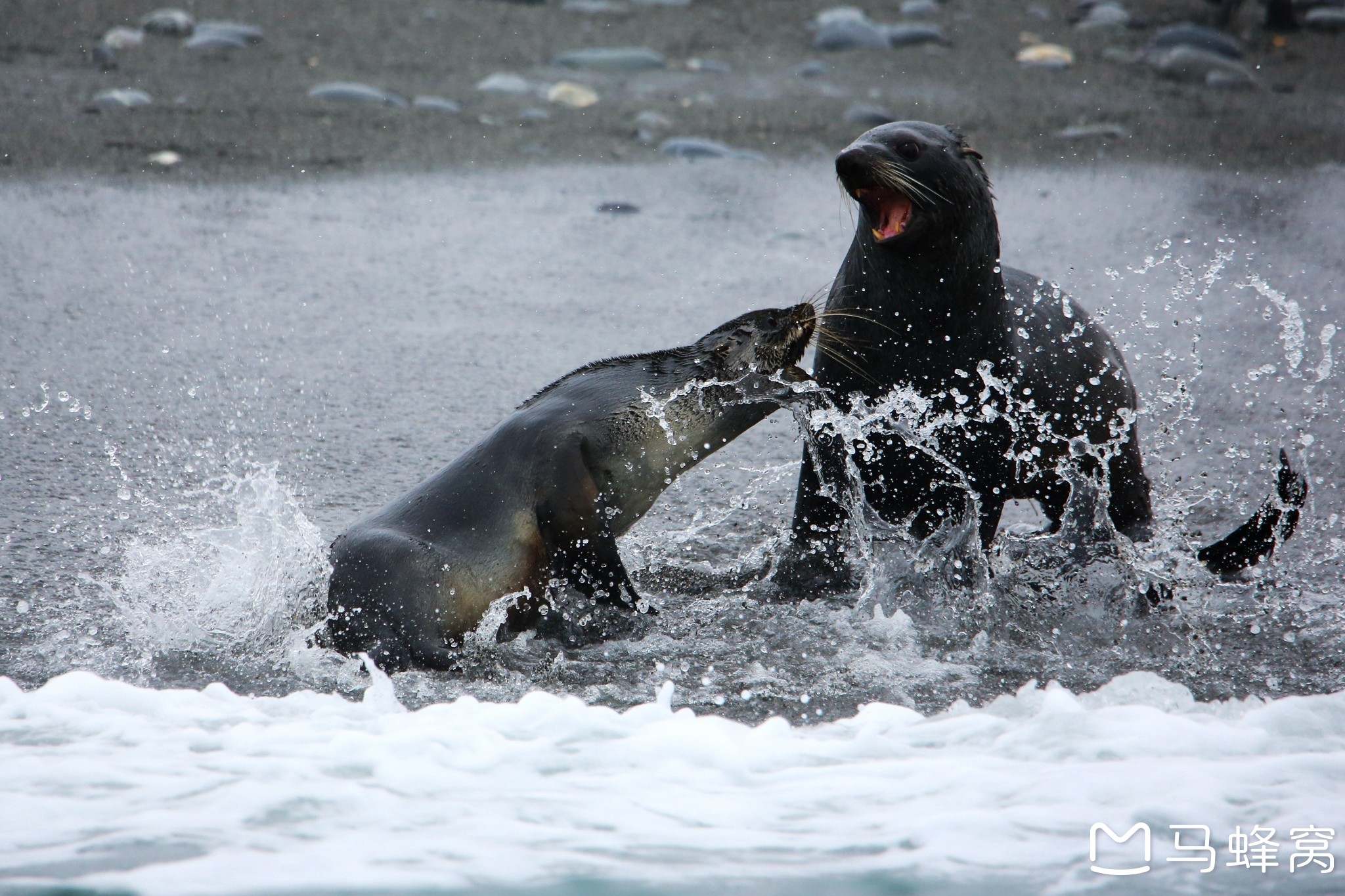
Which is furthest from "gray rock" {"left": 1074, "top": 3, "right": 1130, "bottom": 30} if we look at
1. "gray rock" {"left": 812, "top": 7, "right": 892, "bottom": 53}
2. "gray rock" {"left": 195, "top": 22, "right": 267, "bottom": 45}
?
"gray rock" {"left": 195, "top": 22, "right": 267, "bottom": 45}

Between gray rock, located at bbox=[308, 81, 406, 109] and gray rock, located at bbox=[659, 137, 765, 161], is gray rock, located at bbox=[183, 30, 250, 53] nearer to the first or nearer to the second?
gray rock, located at bbox=[308, 81, 406, 109]

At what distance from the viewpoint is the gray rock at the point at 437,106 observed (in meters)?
10.8

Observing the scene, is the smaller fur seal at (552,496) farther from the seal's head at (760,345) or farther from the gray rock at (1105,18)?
the gray rock at (1105,18)

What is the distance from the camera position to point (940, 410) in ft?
13.8

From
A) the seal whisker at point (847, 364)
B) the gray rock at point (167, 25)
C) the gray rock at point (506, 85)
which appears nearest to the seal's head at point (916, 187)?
the seal whisker at point (847, 364)

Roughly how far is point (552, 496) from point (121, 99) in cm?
752

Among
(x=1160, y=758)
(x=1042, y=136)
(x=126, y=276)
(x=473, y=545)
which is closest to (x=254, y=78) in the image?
(x=126, y=276)

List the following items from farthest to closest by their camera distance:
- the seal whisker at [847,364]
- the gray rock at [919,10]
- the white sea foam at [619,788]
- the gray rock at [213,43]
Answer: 1. the gray rock at [919,10]
2. the gray rock at [213,43]
3. the seal whisker at [847,364]
4. the white sea foam at [619,788]

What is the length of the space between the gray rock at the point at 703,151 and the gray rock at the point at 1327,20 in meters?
6.94

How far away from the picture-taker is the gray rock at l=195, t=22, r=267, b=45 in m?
11.7

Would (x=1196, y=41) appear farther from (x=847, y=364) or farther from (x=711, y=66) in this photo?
(x=847, y=364)

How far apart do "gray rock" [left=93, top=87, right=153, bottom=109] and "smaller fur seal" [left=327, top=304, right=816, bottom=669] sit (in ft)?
22.9

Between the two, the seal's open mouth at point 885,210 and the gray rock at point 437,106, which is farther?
the gray rock at point 437,106

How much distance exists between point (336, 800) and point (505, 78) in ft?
30.6
